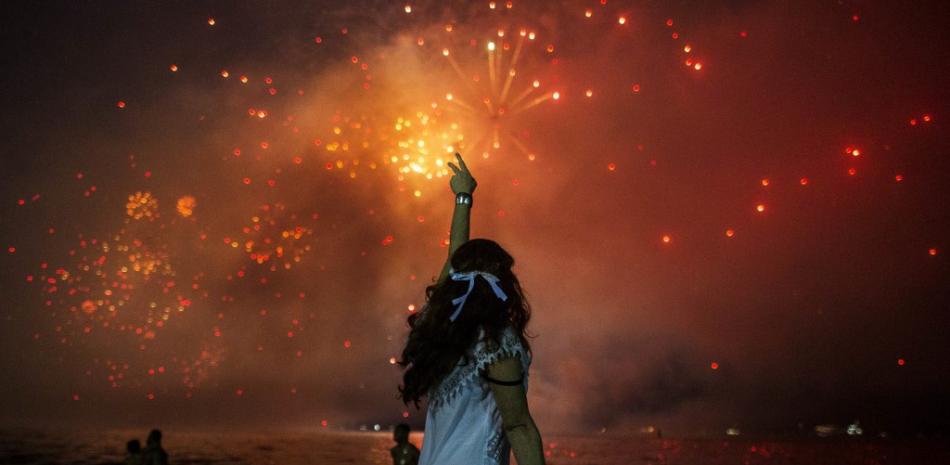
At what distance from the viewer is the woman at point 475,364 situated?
8.43 feet

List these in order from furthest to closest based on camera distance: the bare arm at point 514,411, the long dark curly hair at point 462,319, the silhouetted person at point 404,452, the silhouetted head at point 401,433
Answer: the silhouetted person at point 404,452 → the silhouetted head at point 401,433 → the long dark curly hair at point 462,319 → the bare arm at point 514,411

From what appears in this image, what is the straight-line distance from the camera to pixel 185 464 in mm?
50594

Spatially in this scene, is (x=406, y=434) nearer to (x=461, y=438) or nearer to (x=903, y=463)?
(x=461, y=438)

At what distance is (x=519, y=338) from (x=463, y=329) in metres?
0.21

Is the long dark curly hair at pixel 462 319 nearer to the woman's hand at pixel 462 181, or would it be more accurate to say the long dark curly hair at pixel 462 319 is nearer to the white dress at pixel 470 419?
the white dress at pixel 470 419

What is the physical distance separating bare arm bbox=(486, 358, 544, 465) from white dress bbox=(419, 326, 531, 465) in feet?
0.27

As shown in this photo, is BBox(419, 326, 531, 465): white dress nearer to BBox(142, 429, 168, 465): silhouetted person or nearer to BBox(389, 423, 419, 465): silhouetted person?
BBox(389, 423, 419, 465): silhouetted person

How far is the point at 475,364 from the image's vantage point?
266cm

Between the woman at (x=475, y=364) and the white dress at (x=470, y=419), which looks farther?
the white dress at (x=470, y=419)

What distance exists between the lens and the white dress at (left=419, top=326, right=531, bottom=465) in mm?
2691

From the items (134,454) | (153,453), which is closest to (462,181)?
(153,453)

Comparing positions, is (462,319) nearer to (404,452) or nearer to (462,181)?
(462,181)

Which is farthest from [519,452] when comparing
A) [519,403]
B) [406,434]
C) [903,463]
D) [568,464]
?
[903,463]

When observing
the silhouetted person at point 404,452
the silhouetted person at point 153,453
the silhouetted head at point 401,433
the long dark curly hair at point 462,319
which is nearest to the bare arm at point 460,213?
the long dark curly hair at point 462,319
